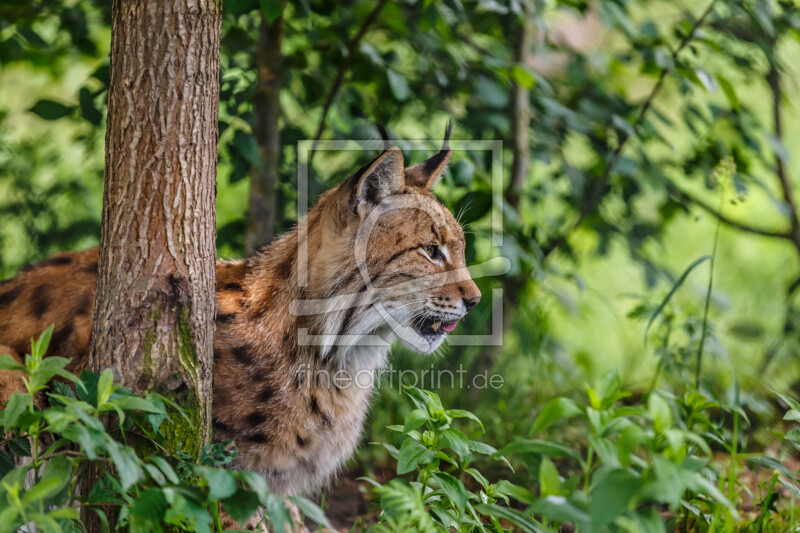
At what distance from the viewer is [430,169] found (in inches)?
124

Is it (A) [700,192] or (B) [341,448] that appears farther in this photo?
(A) [700,192]

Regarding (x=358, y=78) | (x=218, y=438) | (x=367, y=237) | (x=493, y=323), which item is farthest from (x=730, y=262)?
(x=218, y=438)

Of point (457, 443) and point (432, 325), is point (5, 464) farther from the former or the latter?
point (432, 325)

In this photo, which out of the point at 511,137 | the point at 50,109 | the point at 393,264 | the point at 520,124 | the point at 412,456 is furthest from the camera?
the point at 511,137

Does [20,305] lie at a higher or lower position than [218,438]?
higher

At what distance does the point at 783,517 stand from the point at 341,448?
174 centimetres

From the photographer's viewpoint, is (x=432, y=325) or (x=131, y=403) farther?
(x=432, y=325)

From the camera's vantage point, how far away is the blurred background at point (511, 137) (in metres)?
3.35

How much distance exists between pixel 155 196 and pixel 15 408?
712 mm

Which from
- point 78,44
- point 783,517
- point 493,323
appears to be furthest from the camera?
point 493,323

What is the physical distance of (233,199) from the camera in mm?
6156

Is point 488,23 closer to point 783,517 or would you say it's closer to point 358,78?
point 358,78

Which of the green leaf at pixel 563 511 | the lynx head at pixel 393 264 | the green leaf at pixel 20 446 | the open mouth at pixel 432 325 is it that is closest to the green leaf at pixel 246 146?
the lynx head at pixel 393 264

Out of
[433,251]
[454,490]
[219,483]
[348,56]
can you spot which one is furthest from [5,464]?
[348,56]
